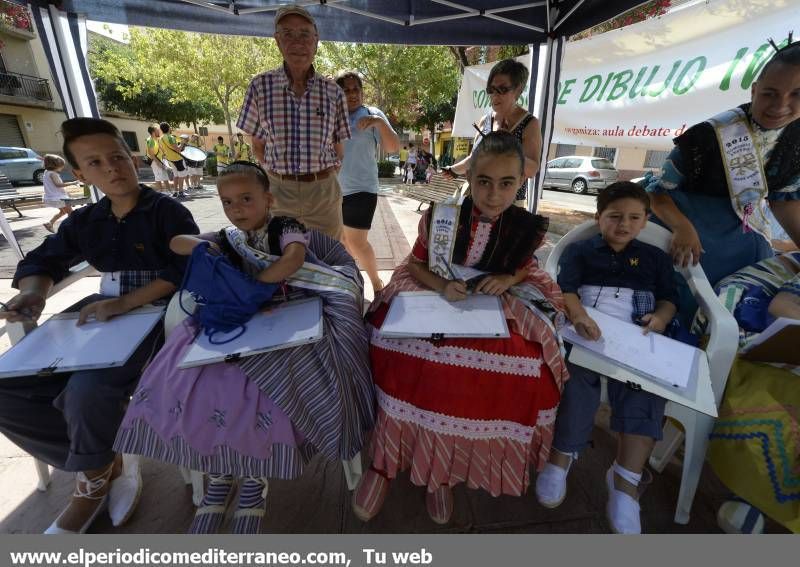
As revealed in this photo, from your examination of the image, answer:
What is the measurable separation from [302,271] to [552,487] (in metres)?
1.39

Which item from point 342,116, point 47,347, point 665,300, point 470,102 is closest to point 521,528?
point 665,300

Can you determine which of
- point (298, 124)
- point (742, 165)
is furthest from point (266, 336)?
point (742, 165)

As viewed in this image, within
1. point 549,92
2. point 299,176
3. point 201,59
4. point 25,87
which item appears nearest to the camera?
point 299,176

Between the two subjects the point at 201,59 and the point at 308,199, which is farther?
the point at 201,59

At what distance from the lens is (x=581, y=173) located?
13789 millimetres

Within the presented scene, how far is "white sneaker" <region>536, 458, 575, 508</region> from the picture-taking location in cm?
151

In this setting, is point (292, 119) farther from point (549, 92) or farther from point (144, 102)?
point (144, 102)

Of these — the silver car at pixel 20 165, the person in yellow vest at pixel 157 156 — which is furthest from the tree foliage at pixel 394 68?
the silver car at pixel 20 165

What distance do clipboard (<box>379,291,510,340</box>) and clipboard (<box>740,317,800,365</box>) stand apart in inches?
35.9

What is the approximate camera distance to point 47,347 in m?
1.36

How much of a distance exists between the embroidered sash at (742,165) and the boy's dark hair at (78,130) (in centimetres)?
284

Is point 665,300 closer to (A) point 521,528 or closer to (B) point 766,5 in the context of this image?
(A) point 521,528

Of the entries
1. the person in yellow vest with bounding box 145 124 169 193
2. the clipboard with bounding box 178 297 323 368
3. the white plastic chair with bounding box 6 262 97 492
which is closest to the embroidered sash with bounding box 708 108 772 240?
the clipboard with bounding box 178 297 323 368

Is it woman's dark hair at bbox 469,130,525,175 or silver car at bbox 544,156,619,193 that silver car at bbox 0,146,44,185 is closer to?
woman's dark hair at bbox 469,130,525,175
